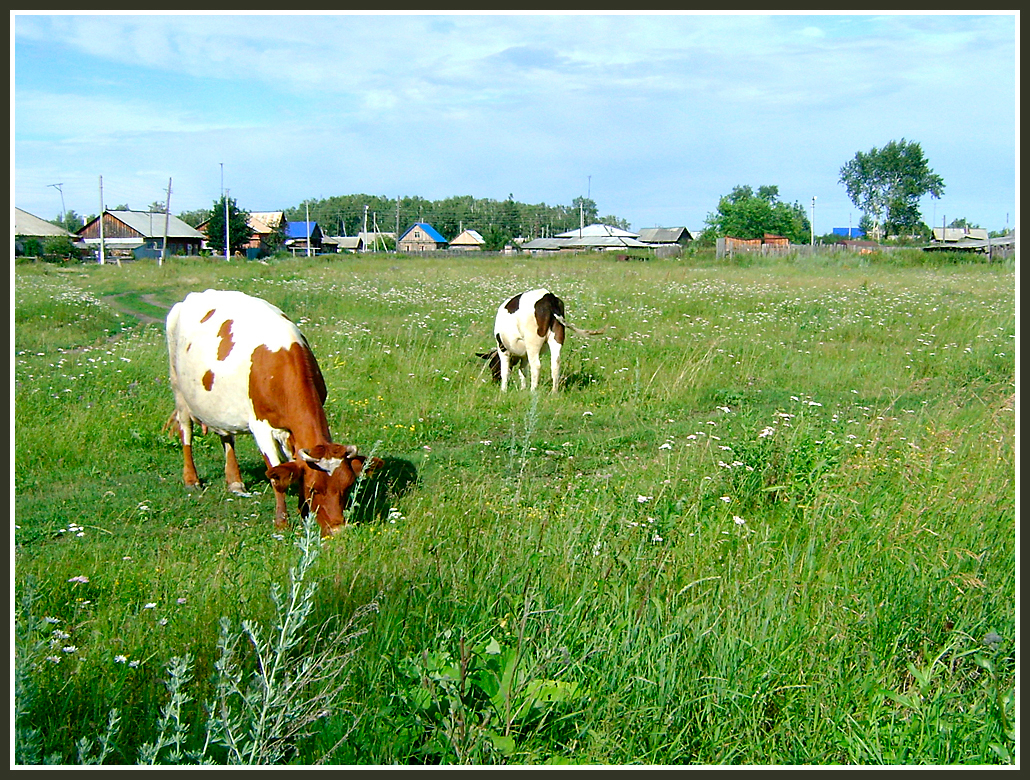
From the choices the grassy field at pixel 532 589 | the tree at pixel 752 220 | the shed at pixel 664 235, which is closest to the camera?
the grassy field at pixel 532 589

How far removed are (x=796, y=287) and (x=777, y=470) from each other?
21.4 m

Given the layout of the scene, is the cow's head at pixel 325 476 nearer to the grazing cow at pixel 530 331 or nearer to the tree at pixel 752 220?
the grazing cow at pixel 530 331

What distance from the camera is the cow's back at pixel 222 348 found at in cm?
725

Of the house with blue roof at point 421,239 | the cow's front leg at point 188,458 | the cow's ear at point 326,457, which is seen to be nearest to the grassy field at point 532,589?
the cow's front leg at point 188,458

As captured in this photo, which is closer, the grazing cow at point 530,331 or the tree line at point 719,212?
the grazing cow at point 530,331

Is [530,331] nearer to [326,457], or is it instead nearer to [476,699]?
[326,457]

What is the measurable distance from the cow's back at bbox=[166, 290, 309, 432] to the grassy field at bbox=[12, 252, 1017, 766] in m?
0.72

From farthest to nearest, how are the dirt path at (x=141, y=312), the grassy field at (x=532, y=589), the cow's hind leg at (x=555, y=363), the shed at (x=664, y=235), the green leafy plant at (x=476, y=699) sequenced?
the shed at (x=664, y=235)
the dirt path at (x=141, y=312)
the cow's hind leg at (x=555, y=363)
the grassy field at (x=532, y=589)
the green leafy plant at (x=476, y=699)

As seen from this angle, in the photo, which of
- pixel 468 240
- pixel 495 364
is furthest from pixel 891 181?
pixel 495 364

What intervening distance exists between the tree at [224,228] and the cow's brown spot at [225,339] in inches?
2592

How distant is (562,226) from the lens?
142 m

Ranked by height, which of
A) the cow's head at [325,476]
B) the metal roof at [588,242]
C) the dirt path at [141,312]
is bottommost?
the cow's head at [325,476]

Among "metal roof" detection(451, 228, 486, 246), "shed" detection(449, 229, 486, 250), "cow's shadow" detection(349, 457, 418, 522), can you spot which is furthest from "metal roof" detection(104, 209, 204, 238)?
"cow's shadow" detection(349, 457, 418, 522)

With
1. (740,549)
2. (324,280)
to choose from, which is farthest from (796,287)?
(740,549)
